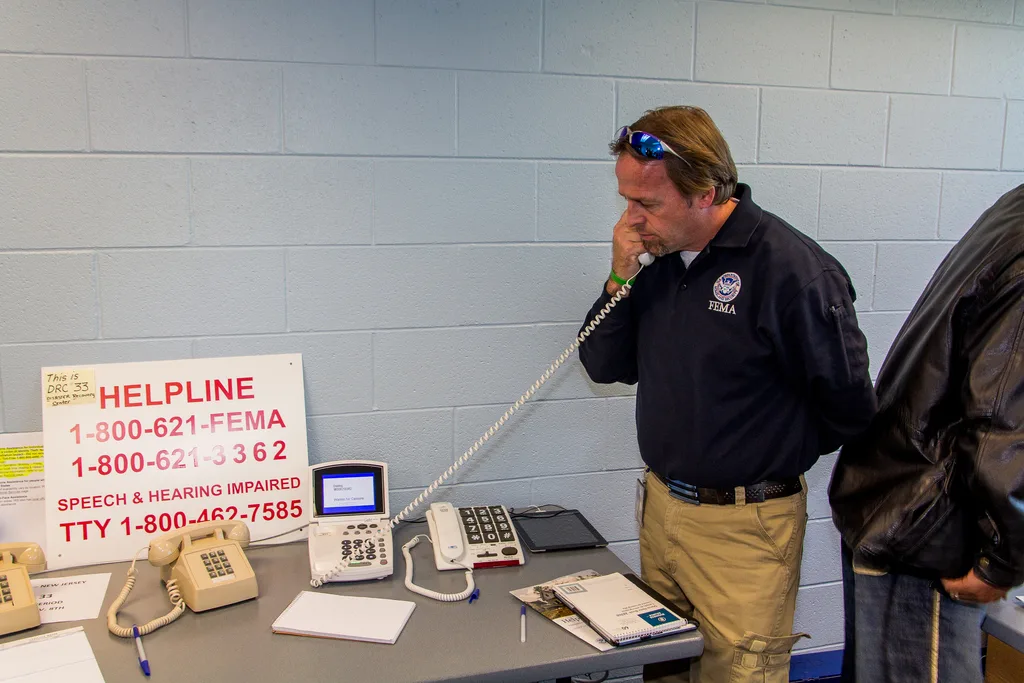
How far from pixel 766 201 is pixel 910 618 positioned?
1183 mm

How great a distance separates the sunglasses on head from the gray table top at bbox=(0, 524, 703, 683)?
3.14ft

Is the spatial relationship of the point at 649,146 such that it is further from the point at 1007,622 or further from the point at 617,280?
the point at 1007,622

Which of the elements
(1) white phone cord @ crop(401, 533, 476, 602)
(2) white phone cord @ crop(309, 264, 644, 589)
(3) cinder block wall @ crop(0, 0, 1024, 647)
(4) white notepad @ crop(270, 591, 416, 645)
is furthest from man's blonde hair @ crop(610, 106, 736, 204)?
(4) white notepad @ crop(270, 591, 416, 645)

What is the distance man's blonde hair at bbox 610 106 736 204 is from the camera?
1659mm

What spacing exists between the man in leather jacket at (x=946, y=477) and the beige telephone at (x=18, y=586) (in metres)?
1.61

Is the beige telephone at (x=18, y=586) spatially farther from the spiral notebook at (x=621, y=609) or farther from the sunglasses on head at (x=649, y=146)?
the sunglasses on head at (x=649, y=146)

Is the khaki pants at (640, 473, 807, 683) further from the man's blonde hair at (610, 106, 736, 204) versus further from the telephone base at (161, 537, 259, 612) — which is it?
the telephone base at (161, 537, 259, 612)

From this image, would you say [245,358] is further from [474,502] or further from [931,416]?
[931,416]

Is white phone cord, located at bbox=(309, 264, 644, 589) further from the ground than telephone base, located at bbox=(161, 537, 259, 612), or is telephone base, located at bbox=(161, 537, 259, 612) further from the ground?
white phone cord, located at bbox=(309, 264, 644, 589)

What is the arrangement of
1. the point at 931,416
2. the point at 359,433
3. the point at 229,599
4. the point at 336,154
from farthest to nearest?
1. the point at 359,433
2. the point at 336,154
3. the point at 229,599
4. the point at 931,416

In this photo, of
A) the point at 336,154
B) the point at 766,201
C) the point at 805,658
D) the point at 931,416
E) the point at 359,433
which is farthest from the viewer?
the point at 805,658

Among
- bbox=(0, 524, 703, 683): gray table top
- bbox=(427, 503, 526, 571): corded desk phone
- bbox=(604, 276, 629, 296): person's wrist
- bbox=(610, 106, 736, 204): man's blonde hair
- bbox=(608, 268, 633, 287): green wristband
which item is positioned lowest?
bbox=(0, 524, 703, 683): gray table top

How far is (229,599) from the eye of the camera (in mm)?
1633

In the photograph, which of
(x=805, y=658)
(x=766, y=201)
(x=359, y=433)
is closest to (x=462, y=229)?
(x=359, y=433)
